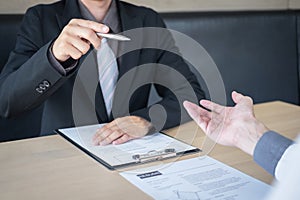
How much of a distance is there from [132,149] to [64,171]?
163mm

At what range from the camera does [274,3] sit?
212 centimetres

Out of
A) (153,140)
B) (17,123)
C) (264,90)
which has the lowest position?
(264,90)

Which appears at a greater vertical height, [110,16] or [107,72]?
[110,16]

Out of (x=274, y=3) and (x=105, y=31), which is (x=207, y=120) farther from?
(x=274, y=3)

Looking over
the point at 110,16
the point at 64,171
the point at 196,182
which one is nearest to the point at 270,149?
the point at 196,182

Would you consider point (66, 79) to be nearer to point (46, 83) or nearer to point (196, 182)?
point (46, 83)

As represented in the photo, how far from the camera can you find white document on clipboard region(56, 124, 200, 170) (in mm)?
830

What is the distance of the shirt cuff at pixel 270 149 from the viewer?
630 mm

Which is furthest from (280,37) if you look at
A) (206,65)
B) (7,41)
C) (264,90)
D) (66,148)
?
(66,148)

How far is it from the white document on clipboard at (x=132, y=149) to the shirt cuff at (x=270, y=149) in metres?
0.24

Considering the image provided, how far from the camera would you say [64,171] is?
0.79 m

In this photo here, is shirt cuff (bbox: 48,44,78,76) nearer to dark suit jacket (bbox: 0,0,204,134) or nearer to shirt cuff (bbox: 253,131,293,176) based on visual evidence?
dark suit jacket (bbox: 0,0,204,134)

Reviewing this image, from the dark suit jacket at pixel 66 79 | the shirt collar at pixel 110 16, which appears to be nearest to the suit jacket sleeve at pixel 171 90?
the dark suit jacket at pixel 66 79

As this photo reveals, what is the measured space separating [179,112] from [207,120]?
0.25 metres
